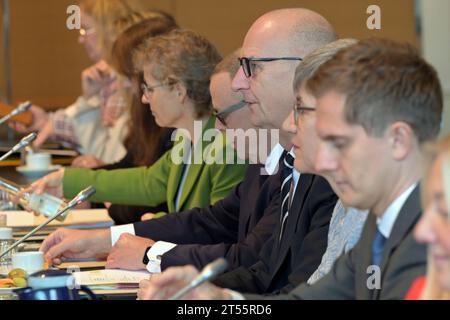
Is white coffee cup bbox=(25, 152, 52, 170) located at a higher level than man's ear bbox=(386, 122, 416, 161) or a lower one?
lower

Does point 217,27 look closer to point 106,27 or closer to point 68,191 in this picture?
point 106,27

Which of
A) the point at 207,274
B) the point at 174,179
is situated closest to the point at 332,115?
the point at 207,274

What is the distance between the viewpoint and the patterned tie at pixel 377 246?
6.37ft

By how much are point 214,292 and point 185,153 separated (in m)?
1.97

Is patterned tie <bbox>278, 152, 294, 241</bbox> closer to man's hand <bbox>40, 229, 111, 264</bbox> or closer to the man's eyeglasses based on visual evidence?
man's hand <bbox>40, 229, 111, 264</bbox>

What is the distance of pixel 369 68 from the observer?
6.18ft

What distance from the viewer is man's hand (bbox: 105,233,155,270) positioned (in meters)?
3.03

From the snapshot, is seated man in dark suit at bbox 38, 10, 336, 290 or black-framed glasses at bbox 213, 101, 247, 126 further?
black-framed glasses at bbox 213, 101, 247, 126

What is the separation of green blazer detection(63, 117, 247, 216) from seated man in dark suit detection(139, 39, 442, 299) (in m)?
1.70

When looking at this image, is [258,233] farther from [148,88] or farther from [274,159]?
[148,88]

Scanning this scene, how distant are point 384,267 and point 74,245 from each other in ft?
5.06

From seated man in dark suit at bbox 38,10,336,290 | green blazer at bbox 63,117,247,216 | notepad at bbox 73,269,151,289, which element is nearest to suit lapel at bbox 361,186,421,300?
seated man in dark suit at bbox 38,10,336,290

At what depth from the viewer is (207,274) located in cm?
170

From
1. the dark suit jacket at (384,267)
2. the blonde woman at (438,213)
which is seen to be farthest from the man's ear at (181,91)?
the blonde woman at (438,213)
